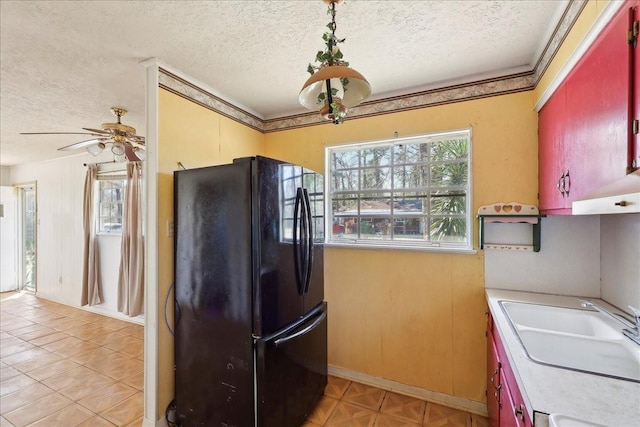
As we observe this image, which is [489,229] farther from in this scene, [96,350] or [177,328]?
[96,350]

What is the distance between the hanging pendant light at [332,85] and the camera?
1.07 m

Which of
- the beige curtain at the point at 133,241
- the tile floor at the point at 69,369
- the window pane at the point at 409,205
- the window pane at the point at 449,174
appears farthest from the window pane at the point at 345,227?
the beige curtain at the point at 133,241

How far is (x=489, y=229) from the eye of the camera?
203cm

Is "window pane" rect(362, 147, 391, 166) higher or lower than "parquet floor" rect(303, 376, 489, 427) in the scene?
higher

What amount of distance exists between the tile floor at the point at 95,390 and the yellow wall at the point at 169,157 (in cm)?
59

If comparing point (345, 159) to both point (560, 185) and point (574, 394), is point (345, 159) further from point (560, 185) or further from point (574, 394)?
point (574, 394)

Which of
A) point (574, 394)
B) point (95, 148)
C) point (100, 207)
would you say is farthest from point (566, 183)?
point (100, 207)

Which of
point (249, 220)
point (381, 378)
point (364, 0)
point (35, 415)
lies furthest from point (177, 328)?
point (364, 0)

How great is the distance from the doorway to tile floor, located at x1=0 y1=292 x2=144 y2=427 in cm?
148

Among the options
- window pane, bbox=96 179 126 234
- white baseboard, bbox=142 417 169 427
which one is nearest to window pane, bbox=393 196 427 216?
white baseboard, bbox=142 417 169 427

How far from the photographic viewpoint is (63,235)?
4.59 metres

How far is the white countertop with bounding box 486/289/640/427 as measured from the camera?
0.79 m

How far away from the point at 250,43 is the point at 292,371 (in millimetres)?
2092

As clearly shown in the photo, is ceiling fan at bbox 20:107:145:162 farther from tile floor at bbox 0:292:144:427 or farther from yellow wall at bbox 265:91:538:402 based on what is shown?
tile floor at bbox 0:292:144:427
